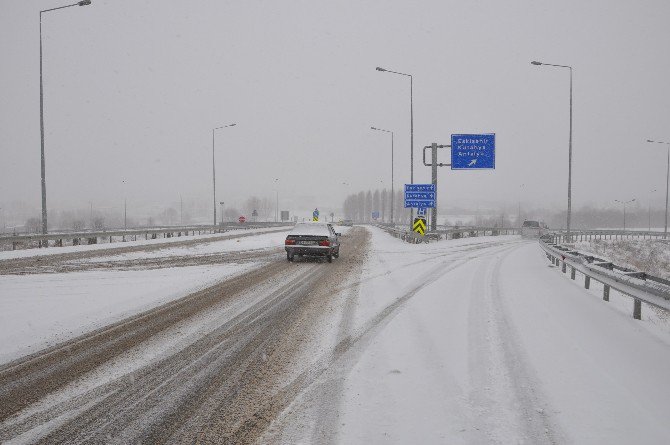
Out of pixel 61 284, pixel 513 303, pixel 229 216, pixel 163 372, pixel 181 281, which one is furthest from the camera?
pixel 229 216

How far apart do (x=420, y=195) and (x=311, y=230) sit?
44.4 feet

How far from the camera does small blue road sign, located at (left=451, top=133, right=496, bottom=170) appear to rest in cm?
2922

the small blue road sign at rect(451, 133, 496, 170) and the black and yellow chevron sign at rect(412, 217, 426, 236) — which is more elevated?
the small blue road sign at rect(451, 133, 496, 170)

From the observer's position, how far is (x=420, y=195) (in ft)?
96.0

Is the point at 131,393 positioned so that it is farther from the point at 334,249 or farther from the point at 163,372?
the point at 334,249

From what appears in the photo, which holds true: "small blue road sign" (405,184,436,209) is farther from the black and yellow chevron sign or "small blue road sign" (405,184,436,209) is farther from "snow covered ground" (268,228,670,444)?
"snow covered ground" (268,228,670,444)

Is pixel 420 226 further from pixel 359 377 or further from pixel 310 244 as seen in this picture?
pixel 359 377

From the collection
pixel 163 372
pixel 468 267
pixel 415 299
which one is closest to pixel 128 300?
pixel 163 372

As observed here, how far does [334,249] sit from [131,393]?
1393 centimetres

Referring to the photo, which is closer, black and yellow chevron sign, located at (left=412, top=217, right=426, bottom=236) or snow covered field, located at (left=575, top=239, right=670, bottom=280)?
black and yellow chevron sign, located at (left=412, top=217, right=426, bottom=236)

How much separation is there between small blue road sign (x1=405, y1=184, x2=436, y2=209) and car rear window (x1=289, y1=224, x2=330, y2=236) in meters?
12.4

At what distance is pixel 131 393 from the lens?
4.37 metres

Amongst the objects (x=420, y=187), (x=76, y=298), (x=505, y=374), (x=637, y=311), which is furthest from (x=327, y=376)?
(x=420, y=187)

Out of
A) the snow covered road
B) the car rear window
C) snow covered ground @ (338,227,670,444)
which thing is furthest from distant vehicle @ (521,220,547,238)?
the snow covered road
